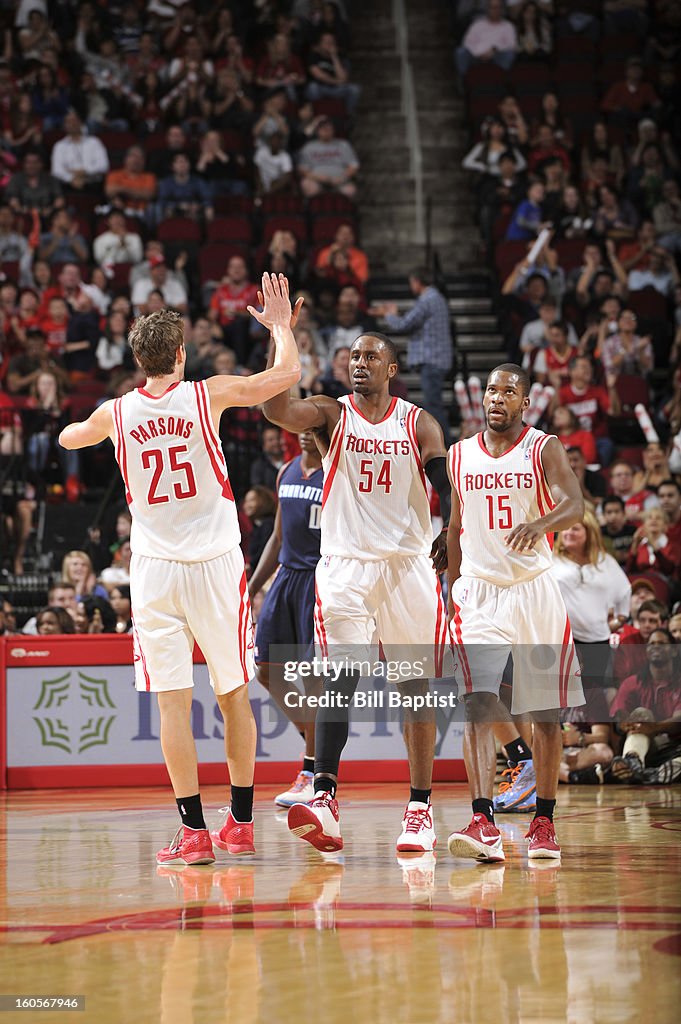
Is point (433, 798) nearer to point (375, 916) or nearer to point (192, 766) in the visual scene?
point (192, 766)

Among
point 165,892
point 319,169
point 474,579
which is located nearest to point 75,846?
point 165,892

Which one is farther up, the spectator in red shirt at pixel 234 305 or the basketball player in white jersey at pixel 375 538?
the spectator in red shirt at pixel 234 305

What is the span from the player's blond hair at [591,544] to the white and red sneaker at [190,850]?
4.37 m

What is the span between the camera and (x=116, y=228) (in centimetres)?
1480

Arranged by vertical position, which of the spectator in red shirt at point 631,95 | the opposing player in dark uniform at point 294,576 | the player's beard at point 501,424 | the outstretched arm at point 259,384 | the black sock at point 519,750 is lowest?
the black sock at point 519,750

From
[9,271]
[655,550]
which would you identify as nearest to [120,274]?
[9,271]

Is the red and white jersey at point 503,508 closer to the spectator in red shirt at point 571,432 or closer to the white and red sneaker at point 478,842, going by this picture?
the white and red sneaker at point 478,842

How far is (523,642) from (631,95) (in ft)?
41.8

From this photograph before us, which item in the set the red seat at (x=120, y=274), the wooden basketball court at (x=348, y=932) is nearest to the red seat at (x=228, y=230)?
the red seat at (x=120, y=274)

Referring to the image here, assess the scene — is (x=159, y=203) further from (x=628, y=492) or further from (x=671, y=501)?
(x=671, y=501)

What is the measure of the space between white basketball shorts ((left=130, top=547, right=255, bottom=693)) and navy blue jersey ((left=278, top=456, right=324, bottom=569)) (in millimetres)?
2265

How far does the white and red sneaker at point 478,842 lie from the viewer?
5391 millimetres

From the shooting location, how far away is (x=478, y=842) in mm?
5391

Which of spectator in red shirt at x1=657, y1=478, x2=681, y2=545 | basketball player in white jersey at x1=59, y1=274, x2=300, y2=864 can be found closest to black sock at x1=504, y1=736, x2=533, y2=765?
basketball player in white jersey at x1=59, y1=274, x2=300, y2=864
